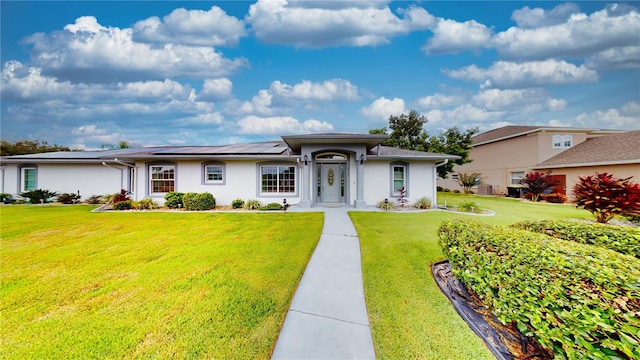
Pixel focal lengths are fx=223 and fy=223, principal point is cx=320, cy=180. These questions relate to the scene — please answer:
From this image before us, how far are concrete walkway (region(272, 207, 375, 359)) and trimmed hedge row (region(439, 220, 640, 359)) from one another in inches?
57.7

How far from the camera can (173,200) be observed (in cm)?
1138

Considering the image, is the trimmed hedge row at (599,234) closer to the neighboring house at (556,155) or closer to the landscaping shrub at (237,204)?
the landscaping shrub at (237,204)

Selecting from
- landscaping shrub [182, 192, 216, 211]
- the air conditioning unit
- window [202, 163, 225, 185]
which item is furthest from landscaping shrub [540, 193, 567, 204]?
landscaping shrub [182, 192, 216, 211]

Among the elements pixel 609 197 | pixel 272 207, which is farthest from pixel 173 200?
pixel 609 197

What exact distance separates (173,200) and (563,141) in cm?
2763

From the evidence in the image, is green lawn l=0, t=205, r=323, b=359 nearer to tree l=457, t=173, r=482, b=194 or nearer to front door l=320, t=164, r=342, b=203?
front door l=320, t=164, r=342, b=203

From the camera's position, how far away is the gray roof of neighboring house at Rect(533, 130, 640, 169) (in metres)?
13.1

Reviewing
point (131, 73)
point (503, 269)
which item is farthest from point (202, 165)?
point (503, 269)

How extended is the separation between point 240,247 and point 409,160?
32.1 feet

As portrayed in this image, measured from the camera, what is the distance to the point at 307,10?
980 cm

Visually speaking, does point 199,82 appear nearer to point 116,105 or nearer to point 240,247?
point 116,105

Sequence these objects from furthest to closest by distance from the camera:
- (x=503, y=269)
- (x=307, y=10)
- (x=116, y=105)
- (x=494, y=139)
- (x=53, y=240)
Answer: (x=494, y=139) → (x=116, y=105) → (x=307, y=10) → (x=53, y=240) → (x=503, y=269)

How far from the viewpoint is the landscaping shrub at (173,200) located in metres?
11.4

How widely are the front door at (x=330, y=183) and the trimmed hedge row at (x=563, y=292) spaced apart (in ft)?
31.6
